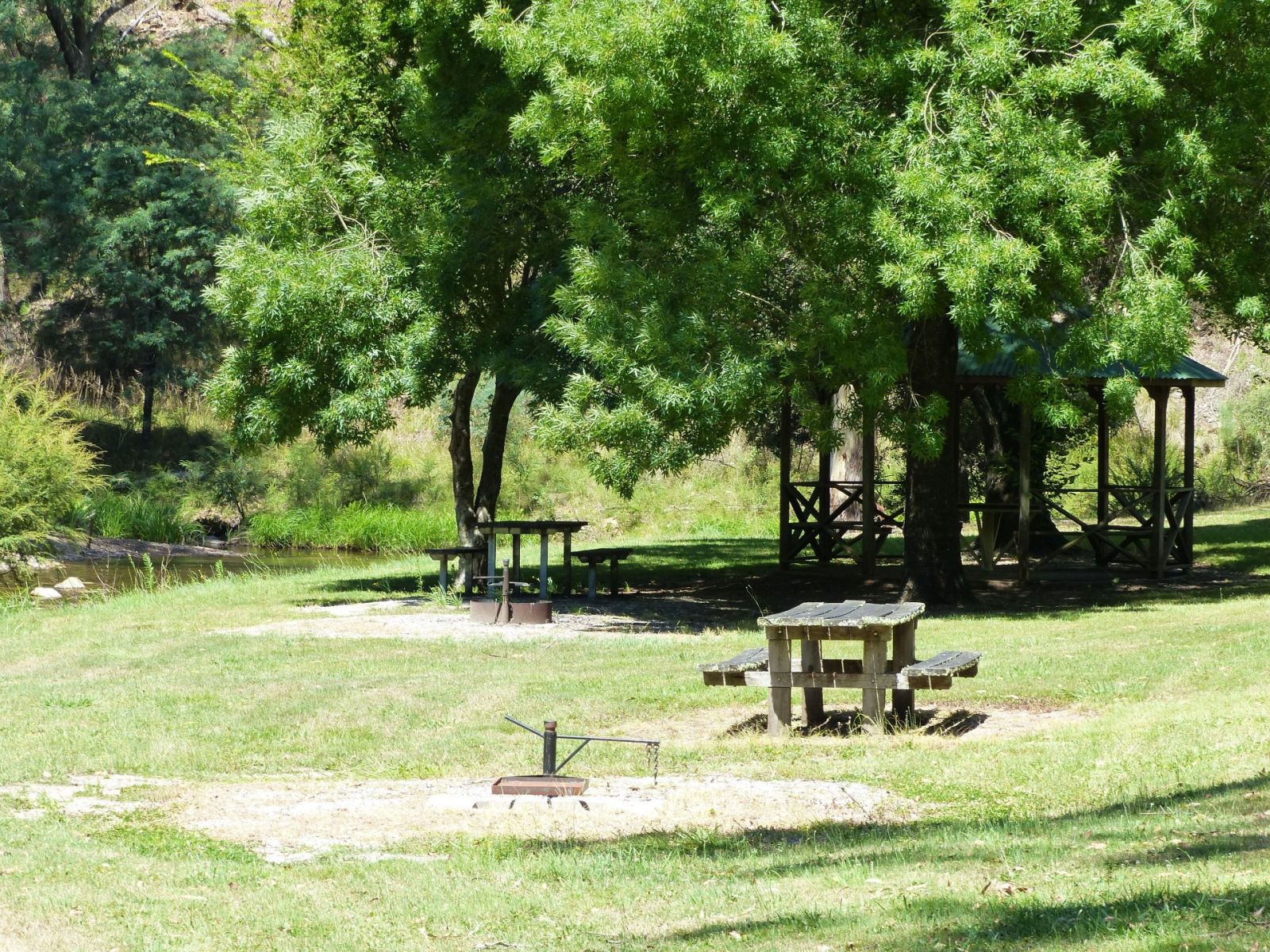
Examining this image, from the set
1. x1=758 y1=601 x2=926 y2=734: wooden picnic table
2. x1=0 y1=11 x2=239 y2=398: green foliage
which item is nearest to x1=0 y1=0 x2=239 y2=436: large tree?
x1=0 y1=11 x2=239 y2=398: green foliage

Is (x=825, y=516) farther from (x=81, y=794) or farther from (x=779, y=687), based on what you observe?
(x=81, y=794)

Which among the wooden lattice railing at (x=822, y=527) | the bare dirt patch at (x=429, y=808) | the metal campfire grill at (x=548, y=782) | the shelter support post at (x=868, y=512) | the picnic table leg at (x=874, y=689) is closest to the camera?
the bare dirt patch at (x=429, y=808)

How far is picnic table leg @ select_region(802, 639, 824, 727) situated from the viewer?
9758mm

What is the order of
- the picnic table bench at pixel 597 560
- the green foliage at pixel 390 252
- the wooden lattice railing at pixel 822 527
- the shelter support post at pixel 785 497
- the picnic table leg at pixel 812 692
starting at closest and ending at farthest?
the picnic table leg at pixel 812 692 → the green foliage at pixel 390 252 → the picnic table bench at pixel 597 560 → the shelter support post at pixel 785 497 → the wooden lattice railing at pixel 822 527

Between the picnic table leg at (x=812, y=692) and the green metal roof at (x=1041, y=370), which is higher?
the green metal roof at (x=1041, y=370)

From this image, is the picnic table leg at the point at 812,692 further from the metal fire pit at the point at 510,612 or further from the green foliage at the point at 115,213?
the green foliage at the point at 115,213

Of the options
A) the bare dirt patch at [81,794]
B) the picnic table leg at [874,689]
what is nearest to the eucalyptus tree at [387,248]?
the picnic table leg at [874,689]

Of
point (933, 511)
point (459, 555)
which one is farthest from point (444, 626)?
point (933, 511)

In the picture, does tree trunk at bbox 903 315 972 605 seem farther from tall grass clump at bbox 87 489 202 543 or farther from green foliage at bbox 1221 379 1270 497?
tall grass clump at bbox 87 489 202 543

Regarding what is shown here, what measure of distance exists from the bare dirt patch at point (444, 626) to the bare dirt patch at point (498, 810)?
6.45m

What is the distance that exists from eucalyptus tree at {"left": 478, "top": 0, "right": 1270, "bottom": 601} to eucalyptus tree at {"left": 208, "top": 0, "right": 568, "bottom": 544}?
1.88 meters

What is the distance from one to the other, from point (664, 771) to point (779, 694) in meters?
1.41

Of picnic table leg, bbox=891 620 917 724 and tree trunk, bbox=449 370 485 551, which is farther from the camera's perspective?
tree trunk, bbox=449 370 485 551

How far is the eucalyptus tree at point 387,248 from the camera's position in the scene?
16.9 meters
